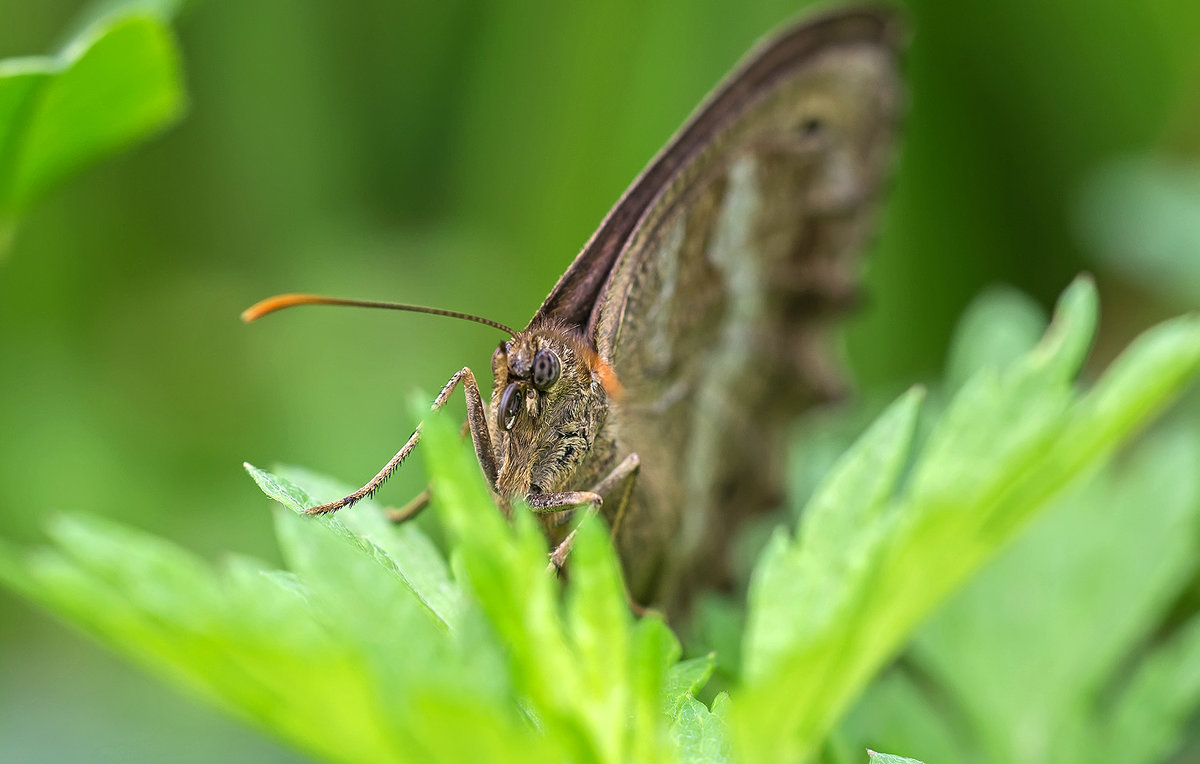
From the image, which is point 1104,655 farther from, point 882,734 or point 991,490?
point 991,490

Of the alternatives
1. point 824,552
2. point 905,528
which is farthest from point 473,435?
point 905,528

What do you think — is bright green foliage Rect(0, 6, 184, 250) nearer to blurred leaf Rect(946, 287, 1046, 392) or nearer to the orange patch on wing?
the orange patch on wing

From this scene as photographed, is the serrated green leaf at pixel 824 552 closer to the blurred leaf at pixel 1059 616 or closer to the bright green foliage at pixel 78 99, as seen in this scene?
the blurred leaf at pixel 1059 616

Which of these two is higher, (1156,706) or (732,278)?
(732,278)

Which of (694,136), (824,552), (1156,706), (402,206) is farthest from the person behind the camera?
(402,206)

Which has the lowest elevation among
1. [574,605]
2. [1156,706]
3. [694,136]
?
[1156,706]

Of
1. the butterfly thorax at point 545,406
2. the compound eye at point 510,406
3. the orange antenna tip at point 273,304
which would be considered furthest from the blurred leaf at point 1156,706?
the orange antenna tip at point 273,304

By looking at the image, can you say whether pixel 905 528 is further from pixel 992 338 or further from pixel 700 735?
pixel 992 338
